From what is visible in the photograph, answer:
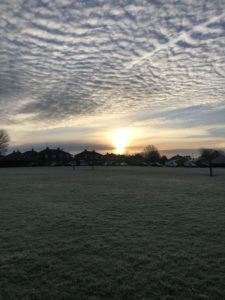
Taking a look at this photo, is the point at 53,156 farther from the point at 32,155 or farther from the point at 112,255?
the point at 112,255

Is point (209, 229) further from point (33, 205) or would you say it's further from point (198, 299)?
point (33, 205)

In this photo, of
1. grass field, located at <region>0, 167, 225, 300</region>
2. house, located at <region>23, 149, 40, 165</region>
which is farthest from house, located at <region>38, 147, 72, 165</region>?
grass field, located at <region>0, 167, 225, 300</region>

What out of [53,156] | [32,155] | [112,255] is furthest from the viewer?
[32,155]

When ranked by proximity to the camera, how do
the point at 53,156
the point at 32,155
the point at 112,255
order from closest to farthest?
the point at 112,255 < the point at 53,156 < the point at 32,155

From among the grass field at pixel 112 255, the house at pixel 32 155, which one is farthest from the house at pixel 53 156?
the grass field at pixel 112 255

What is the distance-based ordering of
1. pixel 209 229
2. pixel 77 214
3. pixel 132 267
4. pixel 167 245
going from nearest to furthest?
pixel 132 267 → pixel 167 245 → pixel 209 229 → pixel 77 214

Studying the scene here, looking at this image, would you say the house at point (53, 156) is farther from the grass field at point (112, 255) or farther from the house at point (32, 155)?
the grass field at point (112, 255)

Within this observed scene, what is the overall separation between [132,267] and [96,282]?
854 mm

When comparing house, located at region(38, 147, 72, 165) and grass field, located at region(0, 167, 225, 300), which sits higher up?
house, located at region(38, 147, 72, 165)

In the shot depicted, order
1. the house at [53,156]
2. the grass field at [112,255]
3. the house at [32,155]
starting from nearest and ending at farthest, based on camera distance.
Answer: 1. the grass field at [112,255]
2. the house at [32,155]
3. the house at [53,156]

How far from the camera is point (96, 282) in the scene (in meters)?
4.18

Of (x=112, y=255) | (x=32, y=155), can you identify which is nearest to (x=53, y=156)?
(x=32, y=155)

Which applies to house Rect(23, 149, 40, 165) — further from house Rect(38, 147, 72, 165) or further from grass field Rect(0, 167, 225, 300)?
grass field Rect(0, 167, 225, 300)

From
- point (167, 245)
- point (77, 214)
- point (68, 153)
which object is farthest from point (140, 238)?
point (68, 153)
